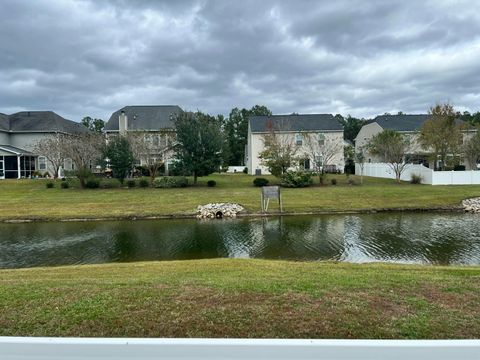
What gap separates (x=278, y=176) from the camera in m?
33.9

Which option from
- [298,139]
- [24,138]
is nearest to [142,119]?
[24,138]

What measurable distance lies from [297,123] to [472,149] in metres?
20.1

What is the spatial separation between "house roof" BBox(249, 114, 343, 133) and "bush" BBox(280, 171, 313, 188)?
13953 mm

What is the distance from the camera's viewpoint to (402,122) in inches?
1928

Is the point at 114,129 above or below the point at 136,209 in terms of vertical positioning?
above

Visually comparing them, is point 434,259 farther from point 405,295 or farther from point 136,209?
point 136,209

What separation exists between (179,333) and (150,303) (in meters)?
0.97

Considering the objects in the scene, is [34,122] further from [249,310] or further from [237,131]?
[249,310]

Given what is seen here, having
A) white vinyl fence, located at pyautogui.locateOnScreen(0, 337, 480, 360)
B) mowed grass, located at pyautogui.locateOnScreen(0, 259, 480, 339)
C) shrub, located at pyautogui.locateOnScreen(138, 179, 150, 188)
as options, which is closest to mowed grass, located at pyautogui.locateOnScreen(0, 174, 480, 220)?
shrub, located at pyautogui.locateOnScreen(138, 179, 150, 188)

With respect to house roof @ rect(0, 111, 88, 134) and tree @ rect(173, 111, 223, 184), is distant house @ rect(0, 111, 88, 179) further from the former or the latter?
tree @ rect(173, 111, 223, 184)

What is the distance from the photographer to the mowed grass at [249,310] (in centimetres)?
357

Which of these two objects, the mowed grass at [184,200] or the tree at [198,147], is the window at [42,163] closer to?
the mowed grass at [184,200]

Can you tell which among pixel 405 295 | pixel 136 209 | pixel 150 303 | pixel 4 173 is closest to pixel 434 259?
pixel 405 295

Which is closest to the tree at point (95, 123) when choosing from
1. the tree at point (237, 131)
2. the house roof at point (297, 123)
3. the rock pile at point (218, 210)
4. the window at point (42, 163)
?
the tree at point (237, 131)
